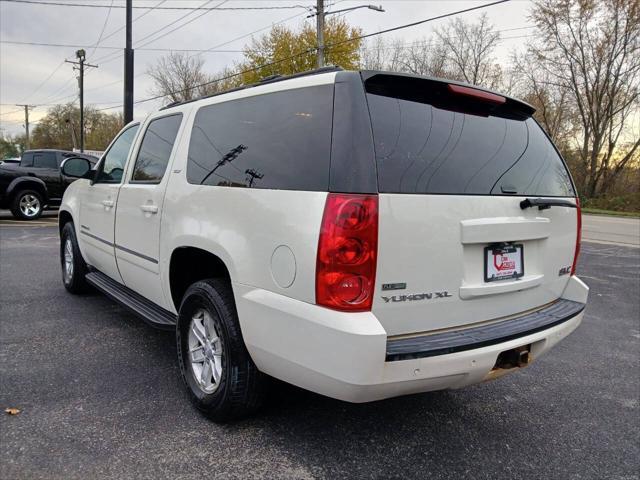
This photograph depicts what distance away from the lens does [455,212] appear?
223 centimetres

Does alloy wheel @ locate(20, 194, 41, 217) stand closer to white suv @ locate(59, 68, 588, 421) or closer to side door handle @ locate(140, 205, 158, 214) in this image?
side door handle @ locate(140, 205, 158, 214)

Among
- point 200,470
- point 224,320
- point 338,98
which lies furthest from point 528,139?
point 200,470

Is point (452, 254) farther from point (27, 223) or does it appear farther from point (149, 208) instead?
point (27, 223)

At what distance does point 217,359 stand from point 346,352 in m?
1.07

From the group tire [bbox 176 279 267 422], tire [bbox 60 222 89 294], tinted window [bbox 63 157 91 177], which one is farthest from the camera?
tire [bbox 60 222 89 294]

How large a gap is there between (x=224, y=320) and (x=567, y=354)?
10.1 feet

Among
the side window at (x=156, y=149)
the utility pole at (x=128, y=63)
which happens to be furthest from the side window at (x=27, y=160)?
the side window at (x=156, y=149)

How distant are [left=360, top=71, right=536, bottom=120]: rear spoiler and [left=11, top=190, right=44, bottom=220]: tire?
1277 cm

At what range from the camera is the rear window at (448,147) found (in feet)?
7.08

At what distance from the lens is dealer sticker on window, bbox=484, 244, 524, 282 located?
237 cm

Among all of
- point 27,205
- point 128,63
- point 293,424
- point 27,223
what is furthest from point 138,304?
point 128,63

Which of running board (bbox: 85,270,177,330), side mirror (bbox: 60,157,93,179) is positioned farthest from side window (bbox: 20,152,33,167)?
running board (bbox: 85,270,177,330)

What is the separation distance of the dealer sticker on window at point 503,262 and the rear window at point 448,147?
0.95 feet

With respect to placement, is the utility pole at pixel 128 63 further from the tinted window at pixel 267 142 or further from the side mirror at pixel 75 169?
the tinted window at pixel 267 142
